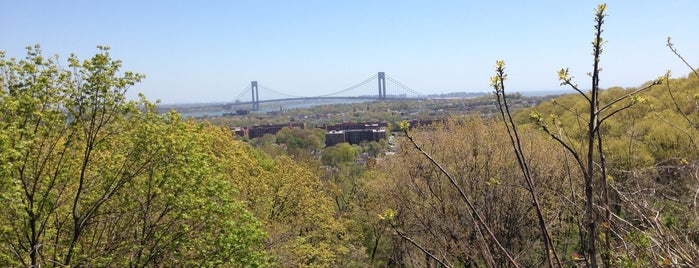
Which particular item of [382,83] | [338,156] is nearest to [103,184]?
[338,156]

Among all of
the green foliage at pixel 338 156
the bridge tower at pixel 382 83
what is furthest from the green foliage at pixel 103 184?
the bridge tower at pixel 382 83

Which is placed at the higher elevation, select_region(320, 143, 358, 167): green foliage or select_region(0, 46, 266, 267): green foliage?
select_region(0, 46, 266, 267): green foliage

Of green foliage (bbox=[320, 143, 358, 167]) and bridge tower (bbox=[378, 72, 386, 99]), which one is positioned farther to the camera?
bridge tower (bbox=[378, 72, 386, 99])

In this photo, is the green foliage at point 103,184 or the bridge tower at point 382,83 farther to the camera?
the bridge tower at point 382,83

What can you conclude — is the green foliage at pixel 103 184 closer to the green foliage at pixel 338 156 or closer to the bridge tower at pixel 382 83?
the green foliage at pixel 338 156

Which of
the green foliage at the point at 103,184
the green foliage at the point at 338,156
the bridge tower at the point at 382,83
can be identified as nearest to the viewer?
the green foliage at the point at 103,184

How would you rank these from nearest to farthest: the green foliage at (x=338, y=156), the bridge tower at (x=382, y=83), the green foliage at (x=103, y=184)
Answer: the green foliage at (x=103, y=184) → the green foliage at (x=338, y=156) → the bridge tower at (x=382, y=83)

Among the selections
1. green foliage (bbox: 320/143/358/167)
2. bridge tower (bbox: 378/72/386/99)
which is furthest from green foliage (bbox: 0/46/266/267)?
bridge tower (bbox: 378/72/386/99)

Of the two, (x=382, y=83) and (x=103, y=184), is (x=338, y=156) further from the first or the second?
(x=382, y=83)

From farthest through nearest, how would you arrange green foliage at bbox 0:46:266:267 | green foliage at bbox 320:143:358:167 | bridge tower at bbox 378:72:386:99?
1. bridge tower at bbox 378:72:386:99
2. green foliage at bbox 320:143:358:167
3. green foliage at bbox 0:46:266:267

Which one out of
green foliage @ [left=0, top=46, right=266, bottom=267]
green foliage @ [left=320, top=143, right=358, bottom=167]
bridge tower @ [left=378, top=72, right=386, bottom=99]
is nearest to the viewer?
A: green foliage @ [left=0, top=46, right=266, bottom=267]

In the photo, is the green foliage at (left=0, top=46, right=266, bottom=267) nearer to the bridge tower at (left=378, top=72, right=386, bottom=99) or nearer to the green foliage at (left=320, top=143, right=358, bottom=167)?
the green foliage at (left=320, top=143, right=358, bottom=167)
